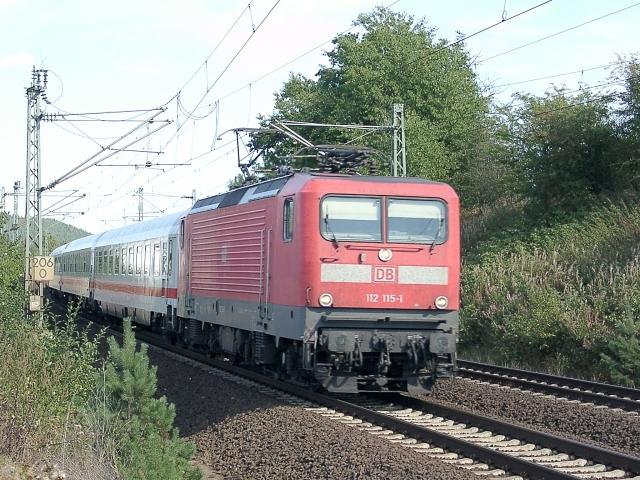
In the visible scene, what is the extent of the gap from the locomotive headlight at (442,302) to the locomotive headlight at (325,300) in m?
1.45

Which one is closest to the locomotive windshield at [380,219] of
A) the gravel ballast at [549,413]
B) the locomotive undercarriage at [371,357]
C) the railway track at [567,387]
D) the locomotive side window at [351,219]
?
the locomotive side window at [351,219]

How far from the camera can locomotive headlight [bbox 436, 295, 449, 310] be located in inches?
525

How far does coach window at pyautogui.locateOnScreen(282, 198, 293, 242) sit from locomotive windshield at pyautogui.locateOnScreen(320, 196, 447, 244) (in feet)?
2.01

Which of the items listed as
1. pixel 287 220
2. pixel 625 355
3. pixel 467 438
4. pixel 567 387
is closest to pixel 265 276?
pixel 287 220

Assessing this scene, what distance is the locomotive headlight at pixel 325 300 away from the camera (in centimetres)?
1290

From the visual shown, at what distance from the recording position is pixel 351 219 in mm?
13336

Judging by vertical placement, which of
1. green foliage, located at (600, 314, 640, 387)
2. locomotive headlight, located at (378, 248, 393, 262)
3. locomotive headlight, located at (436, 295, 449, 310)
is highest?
locomotive headlight, located at (378, 248, 393, 262)

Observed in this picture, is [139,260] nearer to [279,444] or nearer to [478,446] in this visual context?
[279,444]

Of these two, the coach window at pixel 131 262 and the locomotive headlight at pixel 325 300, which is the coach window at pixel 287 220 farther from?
the coach window at pixel 131 262

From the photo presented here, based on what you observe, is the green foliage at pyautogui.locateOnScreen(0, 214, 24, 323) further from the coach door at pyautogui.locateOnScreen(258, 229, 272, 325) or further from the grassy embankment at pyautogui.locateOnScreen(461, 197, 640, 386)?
the grassy embankment at pyautogui.locateOnScreen(461, 197, 640, 386)

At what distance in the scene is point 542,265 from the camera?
74.1 ft

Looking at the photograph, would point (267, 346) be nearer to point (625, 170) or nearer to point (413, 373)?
point (413, 373)

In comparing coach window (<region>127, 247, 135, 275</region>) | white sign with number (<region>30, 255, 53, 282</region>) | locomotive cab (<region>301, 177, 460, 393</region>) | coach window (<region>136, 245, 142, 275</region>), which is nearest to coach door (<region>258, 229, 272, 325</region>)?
locomotive cab (<region>301, 177, 460, 393</region>)

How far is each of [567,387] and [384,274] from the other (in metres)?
4.15
